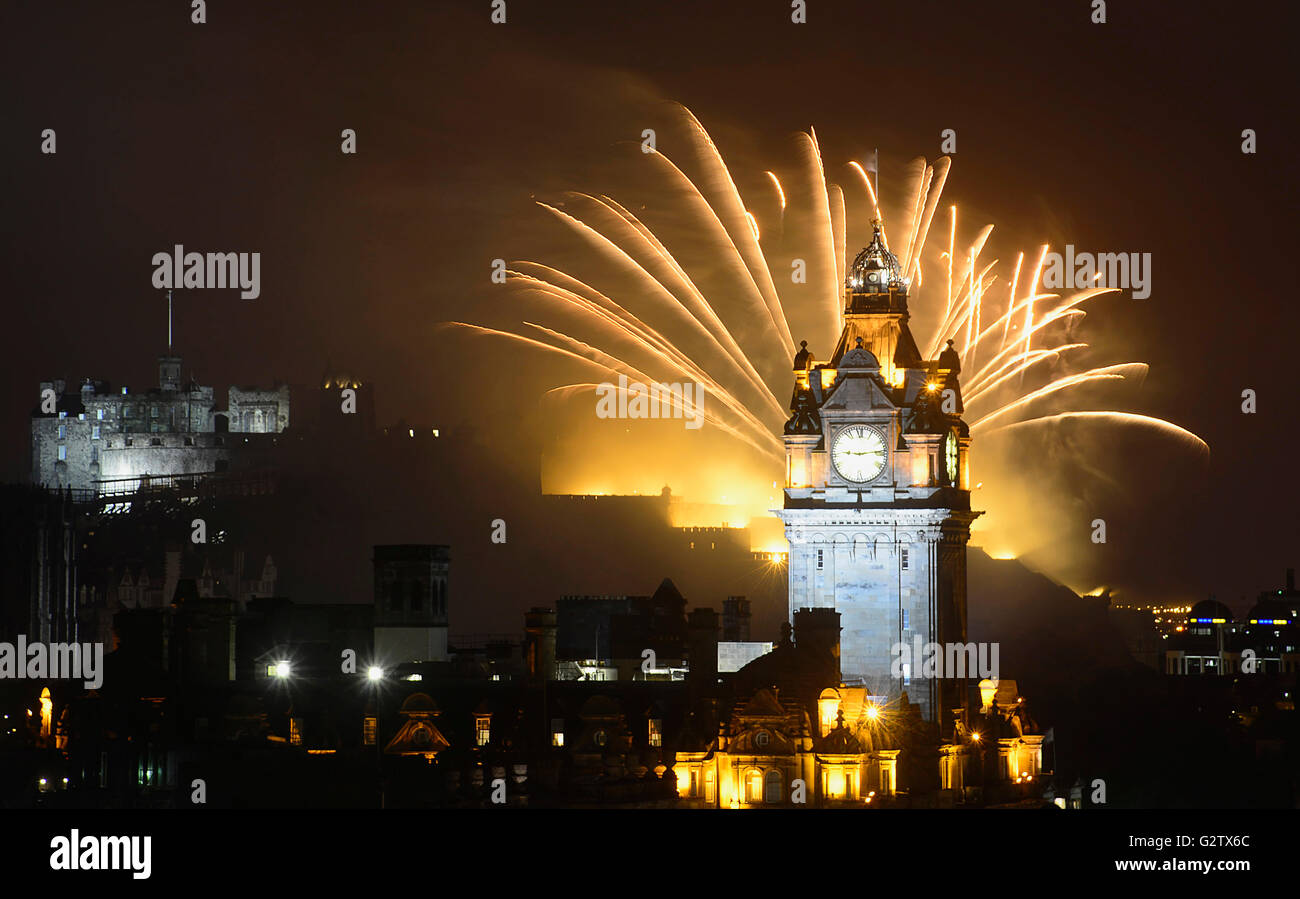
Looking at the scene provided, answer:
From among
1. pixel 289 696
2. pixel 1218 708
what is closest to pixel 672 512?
pixel 1218 708

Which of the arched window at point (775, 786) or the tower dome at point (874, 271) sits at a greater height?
the tower dome at point (874, 271)

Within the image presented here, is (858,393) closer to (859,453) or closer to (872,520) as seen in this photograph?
(859,453)

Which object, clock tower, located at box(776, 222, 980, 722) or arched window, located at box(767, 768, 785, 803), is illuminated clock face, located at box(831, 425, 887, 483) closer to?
clock tower, located at box(776, 222, 980, 722)

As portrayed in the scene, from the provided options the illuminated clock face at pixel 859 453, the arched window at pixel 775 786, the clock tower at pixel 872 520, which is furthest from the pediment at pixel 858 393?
the arched window at pixel 775 786

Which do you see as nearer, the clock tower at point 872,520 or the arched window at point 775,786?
the arched window at point 775,786

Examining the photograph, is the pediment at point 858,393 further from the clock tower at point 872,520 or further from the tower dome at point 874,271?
the tower dome at point 874,271

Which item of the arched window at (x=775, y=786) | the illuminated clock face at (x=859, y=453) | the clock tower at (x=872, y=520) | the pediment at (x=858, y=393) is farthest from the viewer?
the illuminated clock face at (x=859, y=453)
